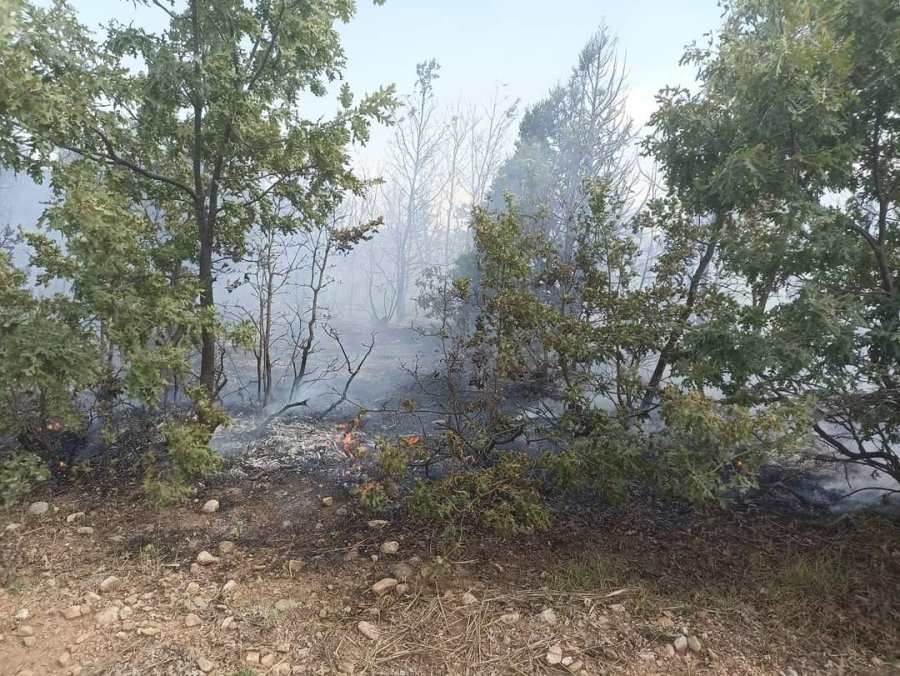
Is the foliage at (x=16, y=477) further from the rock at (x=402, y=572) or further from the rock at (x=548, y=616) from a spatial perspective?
the rock at (x=548, y=616)

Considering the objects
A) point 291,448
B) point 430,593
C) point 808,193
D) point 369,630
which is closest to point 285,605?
point 369,630

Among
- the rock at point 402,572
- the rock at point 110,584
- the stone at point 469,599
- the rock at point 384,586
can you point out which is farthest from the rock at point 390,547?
the rock at point 110,584

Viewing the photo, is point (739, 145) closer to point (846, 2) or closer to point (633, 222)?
point (846, 2)

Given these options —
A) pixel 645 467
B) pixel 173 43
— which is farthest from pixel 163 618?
pixel 173 43

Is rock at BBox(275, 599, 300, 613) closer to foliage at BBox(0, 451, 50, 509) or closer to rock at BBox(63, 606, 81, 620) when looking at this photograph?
rock at BBox(63, 606, 81, 620)

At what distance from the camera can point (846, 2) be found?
282 centimetres

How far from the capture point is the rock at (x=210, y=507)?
3.92 meters

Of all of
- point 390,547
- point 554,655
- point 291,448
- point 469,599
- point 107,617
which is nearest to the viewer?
point 554,655

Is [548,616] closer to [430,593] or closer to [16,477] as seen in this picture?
[430,593]

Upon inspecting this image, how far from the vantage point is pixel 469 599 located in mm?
2941

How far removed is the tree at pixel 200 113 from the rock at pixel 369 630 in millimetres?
2306

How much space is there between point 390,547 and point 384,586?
43cm

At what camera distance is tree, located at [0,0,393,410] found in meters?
3.17

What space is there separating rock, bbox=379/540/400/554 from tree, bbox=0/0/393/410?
2017 mm
